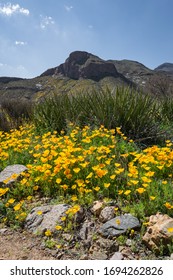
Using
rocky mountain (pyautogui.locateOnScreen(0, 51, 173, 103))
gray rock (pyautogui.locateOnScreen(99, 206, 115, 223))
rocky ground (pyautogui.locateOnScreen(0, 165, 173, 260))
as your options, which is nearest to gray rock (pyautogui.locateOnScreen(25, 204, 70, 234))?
rocky ground (pyautogui.locateOnScreen(0, 165, 173, 260))

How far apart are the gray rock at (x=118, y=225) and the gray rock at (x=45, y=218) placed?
0.57 m

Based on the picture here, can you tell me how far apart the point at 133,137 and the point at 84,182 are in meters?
2.92

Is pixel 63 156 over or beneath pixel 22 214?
over

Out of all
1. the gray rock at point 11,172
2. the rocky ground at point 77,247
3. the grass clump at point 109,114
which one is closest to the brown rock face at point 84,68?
the grass clump at point 109,114

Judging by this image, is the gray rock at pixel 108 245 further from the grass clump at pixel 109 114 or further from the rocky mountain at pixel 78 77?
the rocky mountain at pixel 78 77

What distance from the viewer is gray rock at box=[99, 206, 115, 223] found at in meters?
3.83

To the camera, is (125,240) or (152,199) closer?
(125,240)

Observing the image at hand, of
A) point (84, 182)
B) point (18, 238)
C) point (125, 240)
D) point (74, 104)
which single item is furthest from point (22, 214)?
point (74, 104)

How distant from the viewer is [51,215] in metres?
3.93

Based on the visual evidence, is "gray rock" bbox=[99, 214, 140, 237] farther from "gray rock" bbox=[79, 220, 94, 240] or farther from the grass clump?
the grass clump

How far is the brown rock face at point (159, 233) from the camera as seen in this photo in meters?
3.26

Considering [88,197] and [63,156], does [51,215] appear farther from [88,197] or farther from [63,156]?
[63,156]
